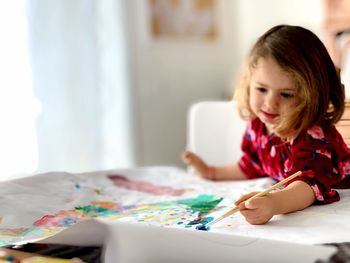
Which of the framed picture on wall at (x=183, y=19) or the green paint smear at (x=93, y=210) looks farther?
the framed picture on wall at (x=183, y=19)

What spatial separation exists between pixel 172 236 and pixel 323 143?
36cm

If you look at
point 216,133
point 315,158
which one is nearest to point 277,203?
point 315,158

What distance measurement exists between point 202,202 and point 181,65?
→ 1284mm

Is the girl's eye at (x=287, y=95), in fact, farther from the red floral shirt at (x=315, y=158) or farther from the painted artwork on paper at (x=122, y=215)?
the painted artwork on paper at (x=122, y=215)

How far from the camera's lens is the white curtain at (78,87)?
4.72ft

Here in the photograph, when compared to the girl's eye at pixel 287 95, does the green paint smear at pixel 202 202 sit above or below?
below

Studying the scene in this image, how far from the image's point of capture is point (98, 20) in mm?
1628

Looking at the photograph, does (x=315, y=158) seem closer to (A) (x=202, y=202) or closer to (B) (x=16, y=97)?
(A) (x=202, y=202)

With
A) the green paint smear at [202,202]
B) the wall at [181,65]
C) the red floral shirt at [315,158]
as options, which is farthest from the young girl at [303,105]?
the wall at [181,65]

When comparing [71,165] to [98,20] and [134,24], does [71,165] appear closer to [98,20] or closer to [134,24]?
[98,20]

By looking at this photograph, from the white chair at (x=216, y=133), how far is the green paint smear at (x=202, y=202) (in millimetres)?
333

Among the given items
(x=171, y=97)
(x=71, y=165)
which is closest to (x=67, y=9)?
(x=71, y=165)

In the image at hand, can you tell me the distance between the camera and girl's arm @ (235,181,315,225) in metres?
0.64

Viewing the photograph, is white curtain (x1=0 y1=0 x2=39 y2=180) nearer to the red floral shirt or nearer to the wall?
the wall
